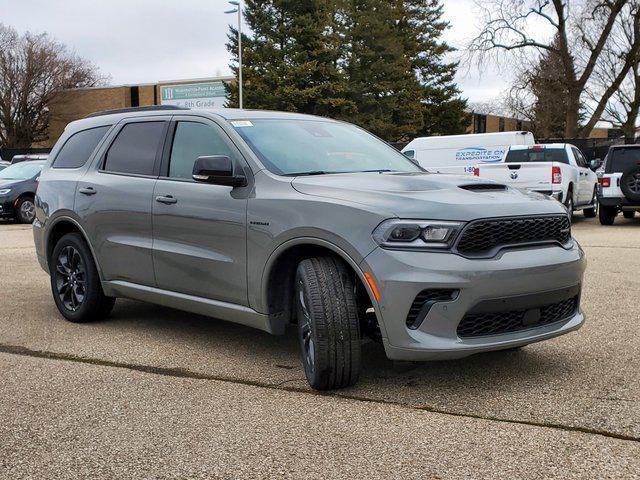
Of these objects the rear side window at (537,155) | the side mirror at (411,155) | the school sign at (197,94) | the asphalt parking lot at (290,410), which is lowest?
the asphalt parking lot at (290,410)

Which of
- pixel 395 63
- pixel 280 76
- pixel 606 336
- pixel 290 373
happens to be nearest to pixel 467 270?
pixel 290 373

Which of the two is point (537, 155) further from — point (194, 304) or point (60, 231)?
point (194, 304)

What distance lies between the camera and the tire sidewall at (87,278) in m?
6.11

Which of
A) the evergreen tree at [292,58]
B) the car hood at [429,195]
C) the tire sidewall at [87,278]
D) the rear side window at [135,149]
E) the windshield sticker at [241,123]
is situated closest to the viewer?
the car hood at [429,195]

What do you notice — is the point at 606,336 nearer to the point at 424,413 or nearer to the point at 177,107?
the point at 424,413

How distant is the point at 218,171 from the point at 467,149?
18.4 metres

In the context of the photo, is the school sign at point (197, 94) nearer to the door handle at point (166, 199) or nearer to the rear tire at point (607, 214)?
the rear tire at point (607, 214)

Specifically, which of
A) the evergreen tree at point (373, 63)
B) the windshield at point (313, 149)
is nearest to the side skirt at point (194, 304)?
the windshield at point (313, 149)

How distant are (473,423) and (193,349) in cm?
237

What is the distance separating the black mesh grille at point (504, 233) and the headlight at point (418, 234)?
0.23ft

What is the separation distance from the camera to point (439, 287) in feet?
12.7

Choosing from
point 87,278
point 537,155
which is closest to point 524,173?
point 537,155

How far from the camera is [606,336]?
558 cm

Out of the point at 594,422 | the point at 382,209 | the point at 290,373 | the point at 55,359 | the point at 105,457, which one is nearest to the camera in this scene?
the point at 105,457
